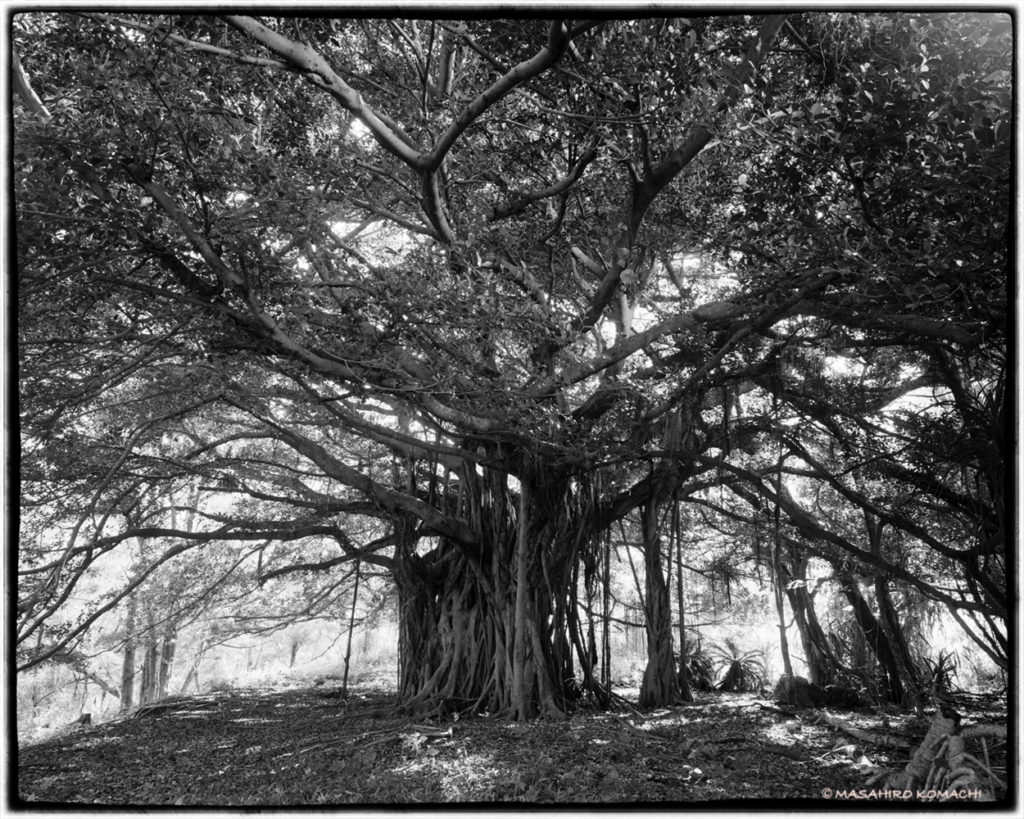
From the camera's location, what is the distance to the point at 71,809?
225 cm

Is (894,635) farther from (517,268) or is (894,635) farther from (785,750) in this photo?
(517,268)

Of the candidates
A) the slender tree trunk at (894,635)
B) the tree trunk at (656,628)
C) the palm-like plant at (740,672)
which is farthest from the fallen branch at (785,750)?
A: the palm-like plant at (740,672)

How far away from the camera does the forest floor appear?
305 cm

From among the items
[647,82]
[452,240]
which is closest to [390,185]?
[452,240]

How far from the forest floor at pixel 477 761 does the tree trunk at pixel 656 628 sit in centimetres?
43

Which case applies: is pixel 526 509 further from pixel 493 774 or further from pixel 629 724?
pixel 493 774

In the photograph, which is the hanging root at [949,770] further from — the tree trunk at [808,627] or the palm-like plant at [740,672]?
the palm-like plant at [740,672]

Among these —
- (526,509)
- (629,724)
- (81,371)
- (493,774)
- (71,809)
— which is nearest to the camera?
(71,809)

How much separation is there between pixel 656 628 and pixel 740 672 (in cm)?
366

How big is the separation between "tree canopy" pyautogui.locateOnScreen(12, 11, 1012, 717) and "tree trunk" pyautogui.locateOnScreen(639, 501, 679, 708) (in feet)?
0.11

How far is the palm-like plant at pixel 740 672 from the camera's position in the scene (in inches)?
378

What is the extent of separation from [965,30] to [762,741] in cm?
373

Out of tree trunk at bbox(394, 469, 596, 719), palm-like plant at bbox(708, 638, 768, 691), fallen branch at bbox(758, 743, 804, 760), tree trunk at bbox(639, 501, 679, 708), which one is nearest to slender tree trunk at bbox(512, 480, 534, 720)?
tree trunk at bbox(394, 469, 596, 719)

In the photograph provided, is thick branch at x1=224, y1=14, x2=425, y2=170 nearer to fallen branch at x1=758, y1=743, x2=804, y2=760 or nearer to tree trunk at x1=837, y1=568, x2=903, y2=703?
fallen branch at x1=758, y1=743, x2=804, y2=760
